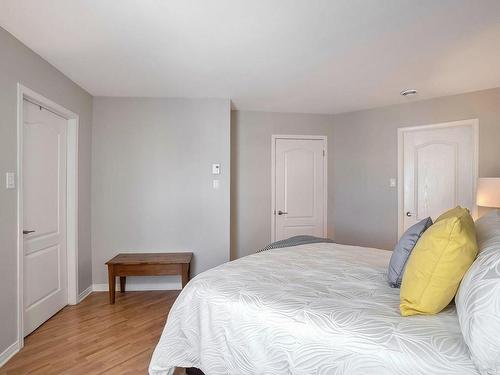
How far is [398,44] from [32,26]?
8.42ft

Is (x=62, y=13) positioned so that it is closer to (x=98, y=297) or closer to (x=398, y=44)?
(x=398, y=44)

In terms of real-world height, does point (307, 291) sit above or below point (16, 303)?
above

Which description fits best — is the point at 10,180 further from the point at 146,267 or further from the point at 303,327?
the point at 303,327

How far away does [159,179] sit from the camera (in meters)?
3.48

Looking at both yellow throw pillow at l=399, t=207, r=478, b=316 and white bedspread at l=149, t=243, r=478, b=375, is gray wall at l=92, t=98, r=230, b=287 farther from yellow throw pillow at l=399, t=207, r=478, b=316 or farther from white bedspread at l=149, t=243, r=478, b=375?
yellow throw pillow at l=399, t=207, r=478, b=316

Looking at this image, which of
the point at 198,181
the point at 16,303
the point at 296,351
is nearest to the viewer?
the point at 296,351

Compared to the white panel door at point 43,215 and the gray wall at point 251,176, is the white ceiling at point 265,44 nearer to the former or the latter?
the white panel door at point 43,215

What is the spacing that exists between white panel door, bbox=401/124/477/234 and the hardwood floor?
3.16 m

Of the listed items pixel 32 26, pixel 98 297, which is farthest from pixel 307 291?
pixel 98 297

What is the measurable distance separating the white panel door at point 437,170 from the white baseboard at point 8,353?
13.4ft

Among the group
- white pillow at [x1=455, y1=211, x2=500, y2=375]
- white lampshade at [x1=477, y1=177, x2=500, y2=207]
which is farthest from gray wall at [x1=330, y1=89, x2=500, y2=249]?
white pillow at [x1=455, y1=211, x2=500, y2=375]

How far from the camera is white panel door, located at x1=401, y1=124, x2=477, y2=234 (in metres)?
3.28

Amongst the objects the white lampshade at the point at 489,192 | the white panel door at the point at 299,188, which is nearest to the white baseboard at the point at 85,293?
the white panel door at the point at 299,188

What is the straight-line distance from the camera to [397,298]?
1.36 m
